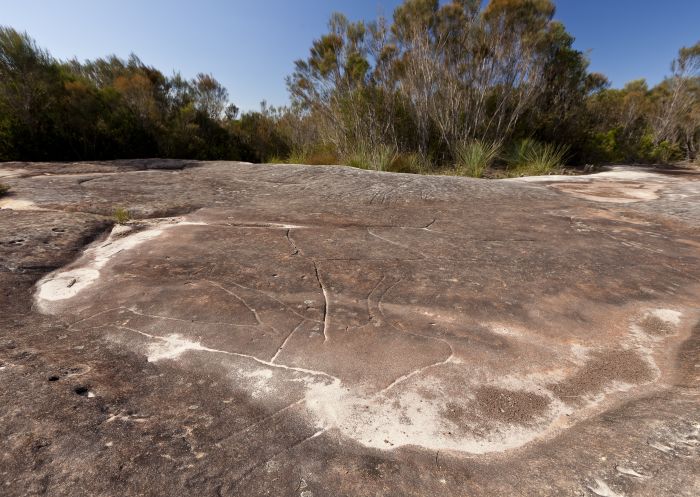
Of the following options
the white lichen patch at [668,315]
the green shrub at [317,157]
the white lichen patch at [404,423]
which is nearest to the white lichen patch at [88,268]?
the white lichen patch at [404,423]

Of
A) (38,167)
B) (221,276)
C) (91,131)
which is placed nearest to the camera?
(221,276)

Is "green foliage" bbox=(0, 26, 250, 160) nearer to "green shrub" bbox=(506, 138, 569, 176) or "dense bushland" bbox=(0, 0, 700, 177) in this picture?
"dense bushland" bbox=(0, 0, 700, 177)

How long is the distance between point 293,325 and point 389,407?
0.65 metres

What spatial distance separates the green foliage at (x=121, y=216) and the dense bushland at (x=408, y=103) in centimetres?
536

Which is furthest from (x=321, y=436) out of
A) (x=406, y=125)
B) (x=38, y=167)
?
(x=406, y=125)

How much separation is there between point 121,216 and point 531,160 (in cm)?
821

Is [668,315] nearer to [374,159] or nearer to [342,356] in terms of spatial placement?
[342,356]

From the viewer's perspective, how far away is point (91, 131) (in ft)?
28.7

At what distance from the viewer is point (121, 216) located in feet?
10.5

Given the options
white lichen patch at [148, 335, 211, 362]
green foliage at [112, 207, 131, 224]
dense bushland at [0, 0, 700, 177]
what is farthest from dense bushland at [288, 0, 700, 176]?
white lichen patch at [148, 335, 211, 362]

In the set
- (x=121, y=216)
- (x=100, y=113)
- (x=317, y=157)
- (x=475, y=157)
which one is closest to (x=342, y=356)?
(x=121, y=216)

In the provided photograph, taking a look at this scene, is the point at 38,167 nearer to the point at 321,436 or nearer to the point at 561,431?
the point at 321,436

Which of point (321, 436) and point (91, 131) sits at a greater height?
point (91, 131)

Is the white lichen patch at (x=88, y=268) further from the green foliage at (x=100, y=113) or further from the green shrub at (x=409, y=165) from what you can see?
the green foliage at (x=100, y=113)
